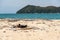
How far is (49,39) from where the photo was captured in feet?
36.7

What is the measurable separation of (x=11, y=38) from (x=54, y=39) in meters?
2.38

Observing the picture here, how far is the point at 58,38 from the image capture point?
449 inches

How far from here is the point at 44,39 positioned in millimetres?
11117

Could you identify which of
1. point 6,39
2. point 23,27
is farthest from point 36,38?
point 23,27

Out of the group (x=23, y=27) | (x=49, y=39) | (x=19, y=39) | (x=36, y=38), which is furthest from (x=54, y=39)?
(x=23, y=27)

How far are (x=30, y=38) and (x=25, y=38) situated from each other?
0.92 ft

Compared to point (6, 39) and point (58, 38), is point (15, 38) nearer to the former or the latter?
point (6, 39)

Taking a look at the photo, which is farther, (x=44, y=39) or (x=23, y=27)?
(x=23, y=27)

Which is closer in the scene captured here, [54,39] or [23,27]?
[54,39]

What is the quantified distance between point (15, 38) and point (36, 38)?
1.17 meters

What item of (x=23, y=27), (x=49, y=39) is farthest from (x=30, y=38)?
(x=23, y=27)

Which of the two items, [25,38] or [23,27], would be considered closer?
[25,38]

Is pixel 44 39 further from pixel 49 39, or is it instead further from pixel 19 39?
pixel 19 39

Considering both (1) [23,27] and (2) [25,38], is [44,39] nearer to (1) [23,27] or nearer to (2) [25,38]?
(2) [25,38]
